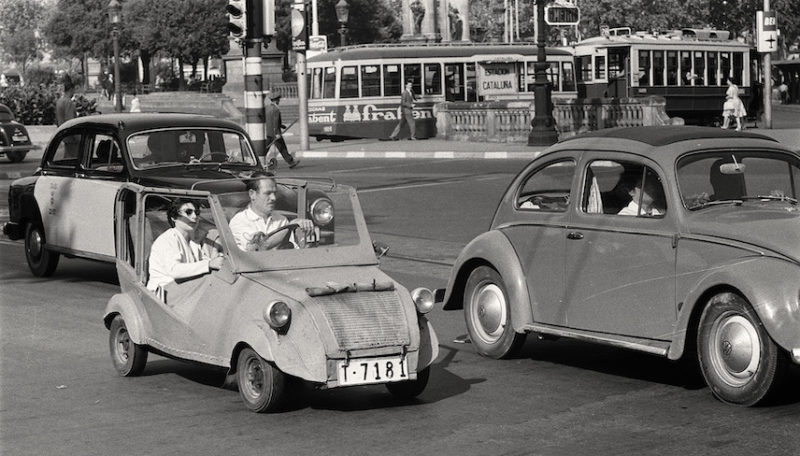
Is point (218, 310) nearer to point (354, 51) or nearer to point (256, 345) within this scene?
point (256, 345)

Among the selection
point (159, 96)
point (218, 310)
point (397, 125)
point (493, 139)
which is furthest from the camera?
point (159, 96)

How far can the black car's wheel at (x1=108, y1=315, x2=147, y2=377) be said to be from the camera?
8.35m

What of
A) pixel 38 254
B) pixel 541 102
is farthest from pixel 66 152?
pixel 541 102

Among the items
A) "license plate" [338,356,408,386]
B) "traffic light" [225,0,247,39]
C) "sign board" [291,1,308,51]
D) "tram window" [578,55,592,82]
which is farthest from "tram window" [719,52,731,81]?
"license plate" [338,356,408,386]

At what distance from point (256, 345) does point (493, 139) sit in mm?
32354

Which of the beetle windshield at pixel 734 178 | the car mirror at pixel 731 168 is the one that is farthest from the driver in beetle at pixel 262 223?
the car mirror at pixel 731 168

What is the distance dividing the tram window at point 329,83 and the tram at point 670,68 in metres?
9.37

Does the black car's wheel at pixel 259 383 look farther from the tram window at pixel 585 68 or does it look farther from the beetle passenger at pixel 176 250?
the tram window at pixel 585 68

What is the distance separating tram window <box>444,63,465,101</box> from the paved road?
33.6 m

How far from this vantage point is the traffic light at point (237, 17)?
16.4 meters

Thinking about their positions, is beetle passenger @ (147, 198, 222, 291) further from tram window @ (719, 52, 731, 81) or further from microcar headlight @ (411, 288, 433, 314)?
tram window @ (719, 52, 731, 81)

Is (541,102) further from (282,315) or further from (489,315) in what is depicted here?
(282,315)

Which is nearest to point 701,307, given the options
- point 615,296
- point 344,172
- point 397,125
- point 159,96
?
point 615,296

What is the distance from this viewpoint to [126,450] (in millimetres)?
6496
